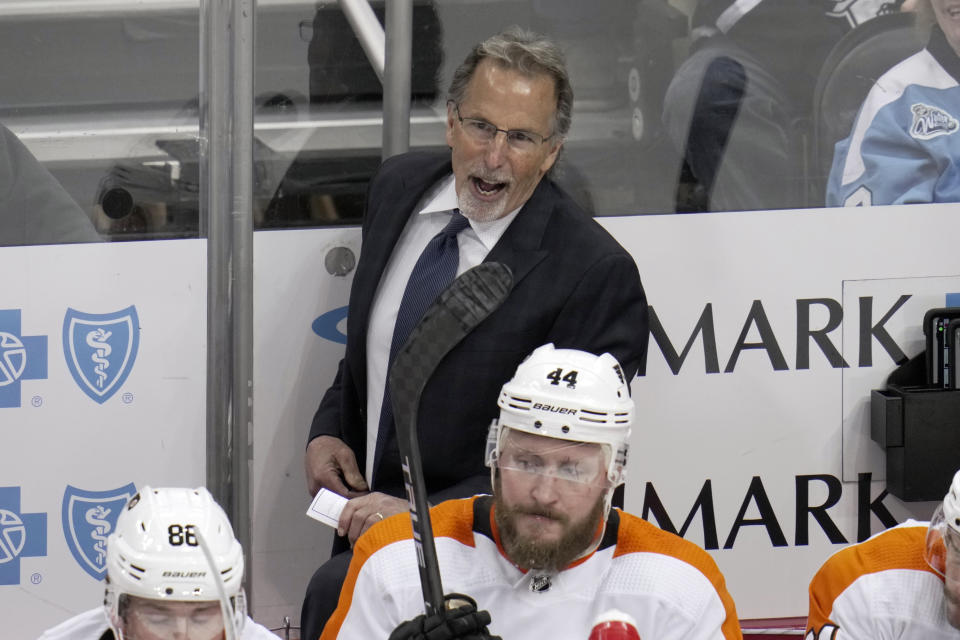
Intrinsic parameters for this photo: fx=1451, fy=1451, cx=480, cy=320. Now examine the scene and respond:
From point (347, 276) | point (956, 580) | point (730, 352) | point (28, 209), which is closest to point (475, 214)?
point (347, 276)

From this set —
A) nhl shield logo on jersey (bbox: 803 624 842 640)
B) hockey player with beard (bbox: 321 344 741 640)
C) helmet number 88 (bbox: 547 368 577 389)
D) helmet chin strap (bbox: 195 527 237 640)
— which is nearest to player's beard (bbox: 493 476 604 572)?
hockey player with beard (bbox: 321 344 741 640)

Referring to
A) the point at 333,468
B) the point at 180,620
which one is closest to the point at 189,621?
the point at 180,620

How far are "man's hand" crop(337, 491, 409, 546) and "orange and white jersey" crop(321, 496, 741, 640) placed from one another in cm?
33

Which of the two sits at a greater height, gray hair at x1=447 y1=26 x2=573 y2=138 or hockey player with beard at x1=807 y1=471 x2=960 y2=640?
gray hair at x1=447 y1=26 x2=573 y2=138

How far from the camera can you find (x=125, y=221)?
325 cm

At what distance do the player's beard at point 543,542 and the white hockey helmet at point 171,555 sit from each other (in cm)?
49

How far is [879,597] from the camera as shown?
8.00 feet

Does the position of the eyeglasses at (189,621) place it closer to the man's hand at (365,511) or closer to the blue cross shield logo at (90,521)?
the man's hand at (365,511)

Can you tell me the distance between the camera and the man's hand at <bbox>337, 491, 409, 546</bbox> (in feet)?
9.30

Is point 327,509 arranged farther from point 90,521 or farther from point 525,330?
point 90,521

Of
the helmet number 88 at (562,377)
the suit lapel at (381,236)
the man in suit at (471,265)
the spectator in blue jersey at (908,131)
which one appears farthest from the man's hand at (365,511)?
the spectator in blue jersey at (908,131)

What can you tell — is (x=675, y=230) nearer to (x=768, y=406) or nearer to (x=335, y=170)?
(x=768, y=406)

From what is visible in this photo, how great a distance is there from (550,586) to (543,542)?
9 centimetres

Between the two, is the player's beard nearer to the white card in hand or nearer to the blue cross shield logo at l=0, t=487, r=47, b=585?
the white card in hand
